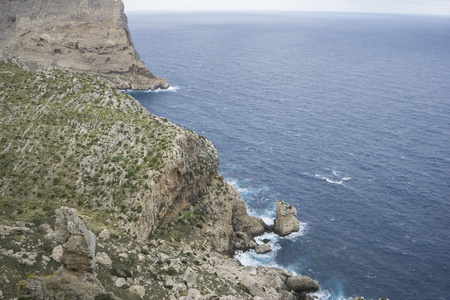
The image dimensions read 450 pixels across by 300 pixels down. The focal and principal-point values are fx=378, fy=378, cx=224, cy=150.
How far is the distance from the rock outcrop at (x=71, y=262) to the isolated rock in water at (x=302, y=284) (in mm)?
49363

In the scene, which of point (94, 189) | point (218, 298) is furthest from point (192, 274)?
point (94, 189)

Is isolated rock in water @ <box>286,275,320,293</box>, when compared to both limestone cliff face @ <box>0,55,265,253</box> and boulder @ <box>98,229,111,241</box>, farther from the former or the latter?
boulder @ <box>98,229,111,241</box>

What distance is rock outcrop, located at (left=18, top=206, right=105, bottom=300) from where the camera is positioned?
36.4 m

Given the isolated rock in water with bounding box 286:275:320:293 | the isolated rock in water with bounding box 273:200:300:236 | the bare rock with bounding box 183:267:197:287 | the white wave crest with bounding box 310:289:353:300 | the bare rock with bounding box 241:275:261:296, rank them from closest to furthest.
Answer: the bare rock with bounding box 183:267:197:287, the bare rock with bounding box 241:275:261:296, the isolated rock in water with bounding box 286:275:320:293, the white wave crest with bounding box 310:289:353:300, the isolated rock in water with bounding box 273:200:300:236

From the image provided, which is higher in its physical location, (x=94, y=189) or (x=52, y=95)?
(x=52, y=95)

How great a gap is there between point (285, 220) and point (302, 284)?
23420 mm

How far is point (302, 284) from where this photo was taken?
77.8 m

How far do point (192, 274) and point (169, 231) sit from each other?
1511cm

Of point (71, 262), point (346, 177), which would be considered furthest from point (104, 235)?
point (346, 177)

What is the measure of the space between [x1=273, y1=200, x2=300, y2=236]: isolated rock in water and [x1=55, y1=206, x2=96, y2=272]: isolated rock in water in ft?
220

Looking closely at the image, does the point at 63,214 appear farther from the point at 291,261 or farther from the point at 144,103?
the point at 144,103

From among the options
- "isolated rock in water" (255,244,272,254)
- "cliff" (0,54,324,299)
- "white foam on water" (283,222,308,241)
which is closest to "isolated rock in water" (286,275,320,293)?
"cliff" (0,54,324,299)

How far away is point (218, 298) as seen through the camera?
174ft

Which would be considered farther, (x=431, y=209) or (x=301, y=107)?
(x=301, y=107)
